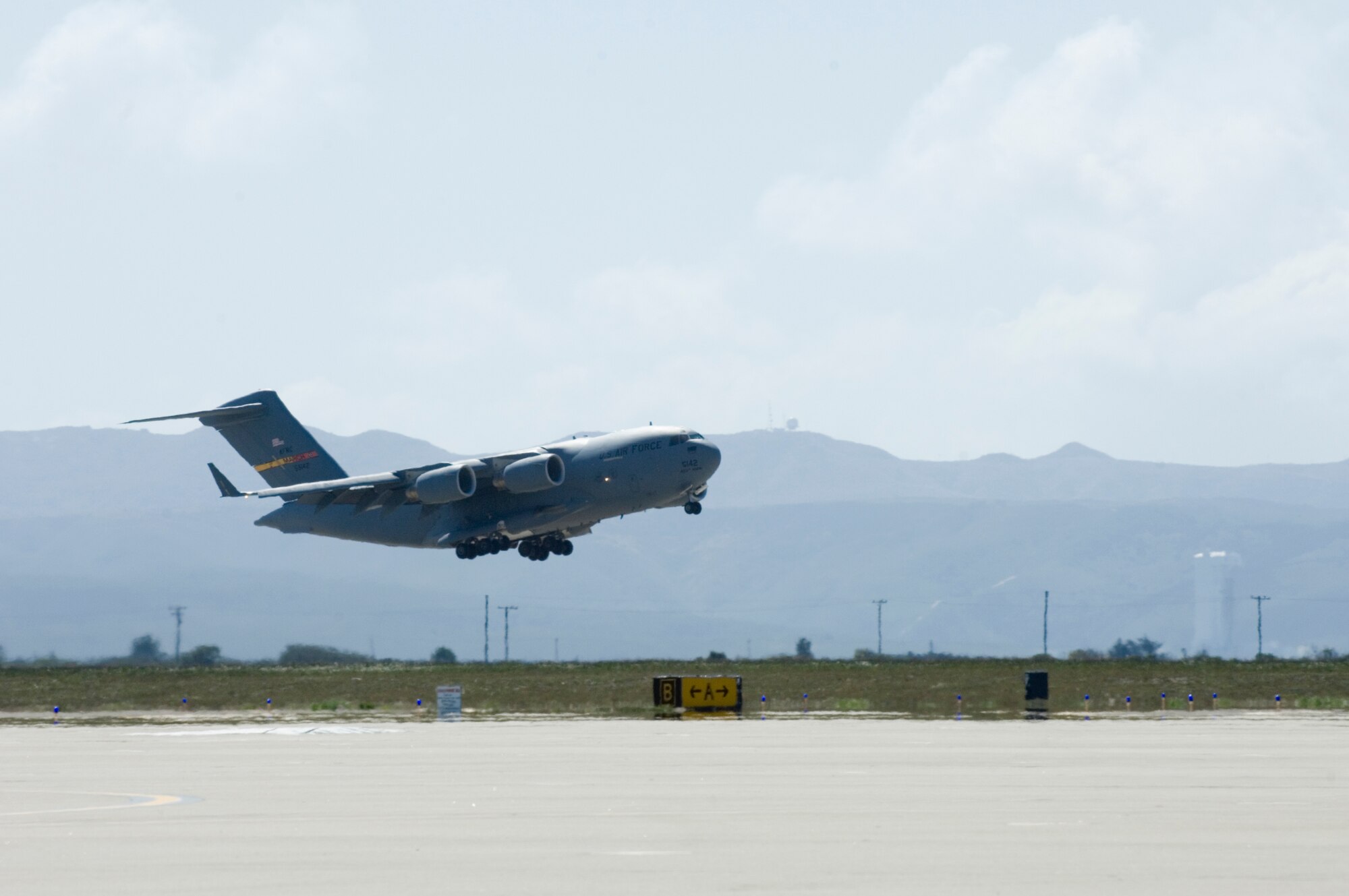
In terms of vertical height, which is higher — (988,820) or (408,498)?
(408,498)

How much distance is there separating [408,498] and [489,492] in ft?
10.5

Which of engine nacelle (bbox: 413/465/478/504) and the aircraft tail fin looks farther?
the aircraft tail fin

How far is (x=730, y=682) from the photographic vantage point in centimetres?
4606

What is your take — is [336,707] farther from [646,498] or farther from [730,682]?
[730,682]

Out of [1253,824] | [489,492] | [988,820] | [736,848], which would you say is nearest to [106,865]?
[736,848]

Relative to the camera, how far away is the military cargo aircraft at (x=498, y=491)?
58.3 metres

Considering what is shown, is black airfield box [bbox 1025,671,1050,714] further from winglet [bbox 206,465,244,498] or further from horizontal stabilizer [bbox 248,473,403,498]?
winglet [bbox 206,465,244,498]

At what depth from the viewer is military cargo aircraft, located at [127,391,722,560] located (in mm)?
58344

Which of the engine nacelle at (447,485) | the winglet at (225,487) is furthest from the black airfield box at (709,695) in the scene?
the winglet at (225,487)

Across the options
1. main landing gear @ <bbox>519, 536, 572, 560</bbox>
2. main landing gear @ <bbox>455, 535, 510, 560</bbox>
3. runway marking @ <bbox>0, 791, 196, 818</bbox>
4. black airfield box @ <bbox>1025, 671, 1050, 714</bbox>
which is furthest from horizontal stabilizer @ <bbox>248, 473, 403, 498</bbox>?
runway marking @ <bbox>0, 791, 196, 818</bbox>

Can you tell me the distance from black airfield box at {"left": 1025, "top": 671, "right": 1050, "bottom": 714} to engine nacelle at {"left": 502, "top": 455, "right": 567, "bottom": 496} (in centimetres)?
2016

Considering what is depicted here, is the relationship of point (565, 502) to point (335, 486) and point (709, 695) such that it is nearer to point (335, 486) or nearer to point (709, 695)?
point (335, 486)

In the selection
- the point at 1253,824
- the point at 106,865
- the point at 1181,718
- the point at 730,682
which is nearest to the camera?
the point at 106,865

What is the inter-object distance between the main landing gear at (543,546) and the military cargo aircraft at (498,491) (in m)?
0.05
